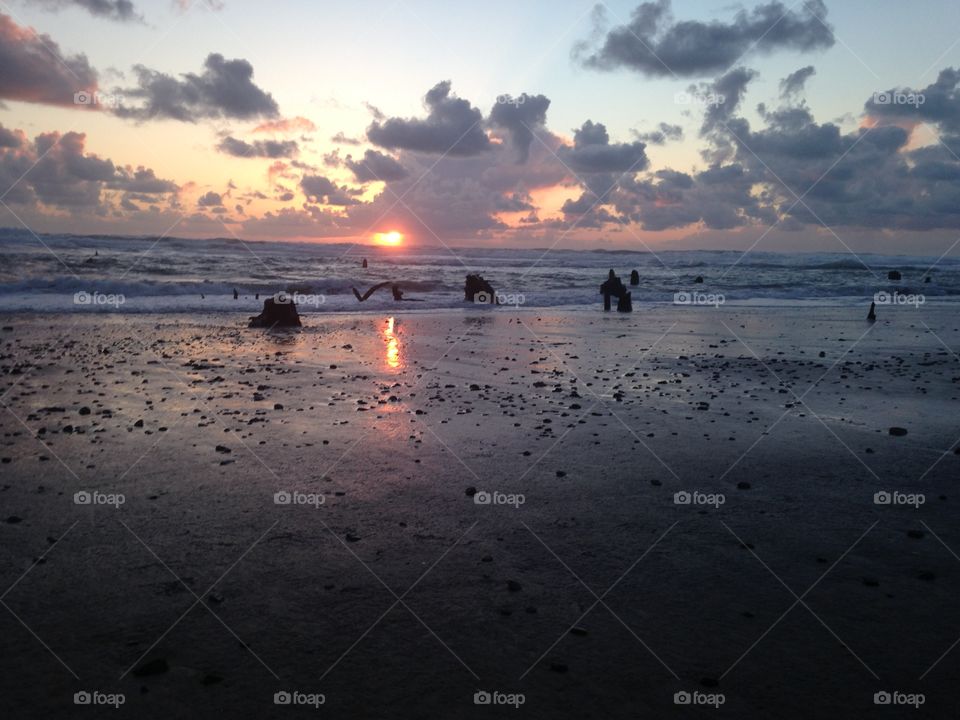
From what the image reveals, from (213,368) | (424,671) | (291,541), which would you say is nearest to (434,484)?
(291,541)

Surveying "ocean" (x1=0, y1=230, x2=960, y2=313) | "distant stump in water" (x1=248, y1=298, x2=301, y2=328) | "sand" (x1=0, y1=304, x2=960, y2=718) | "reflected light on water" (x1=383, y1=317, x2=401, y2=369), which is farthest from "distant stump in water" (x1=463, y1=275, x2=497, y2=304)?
"sand" (x1=0, y1=304, x2=960, y2=718)

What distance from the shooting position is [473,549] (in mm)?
5840

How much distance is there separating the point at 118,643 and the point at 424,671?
2015 millimetres

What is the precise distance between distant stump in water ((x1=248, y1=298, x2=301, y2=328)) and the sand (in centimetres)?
1099

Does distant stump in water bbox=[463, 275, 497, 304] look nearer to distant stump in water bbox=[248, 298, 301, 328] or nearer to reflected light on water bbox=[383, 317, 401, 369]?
reflected light on water bbox=[383, 317, 401, 369]

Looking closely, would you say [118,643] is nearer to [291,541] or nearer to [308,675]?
[308,675]

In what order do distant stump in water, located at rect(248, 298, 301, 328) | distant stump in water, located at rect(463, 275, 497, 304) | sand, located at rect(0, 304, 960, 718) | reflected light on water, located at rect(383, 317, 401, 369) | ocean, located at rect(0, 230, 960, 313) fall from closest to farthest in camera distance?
sand, located at rect(0, 304, 960, 718), reflected light on water, located at rect(383, 317, 401, 369), distant stump in water, located at rect(248, 298, 301, 328), ocean, located at rect(0, 230, 960, 313), distant stump in water, located at rect(463, 275, 497, 304)

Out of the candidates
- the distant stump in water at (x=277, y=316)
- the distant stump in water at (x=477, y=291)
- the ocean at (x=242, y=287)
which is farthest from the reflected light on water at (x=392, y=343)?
the distant stump in water at (x=477, y=291)

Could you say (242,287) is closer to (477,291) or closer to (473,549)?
(477,291)

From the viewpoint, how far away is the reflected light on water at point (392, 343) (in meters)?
16.3

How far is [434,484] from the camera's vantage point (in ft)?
24.4

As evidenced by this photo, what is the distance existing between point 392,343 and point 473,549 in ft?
48.1

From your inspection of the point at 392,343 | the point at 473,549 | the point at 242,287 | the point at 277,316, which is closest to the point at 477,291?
the point at 277,316

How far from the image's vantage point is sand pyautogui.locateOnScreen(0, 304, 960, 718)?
4062 millimetres
